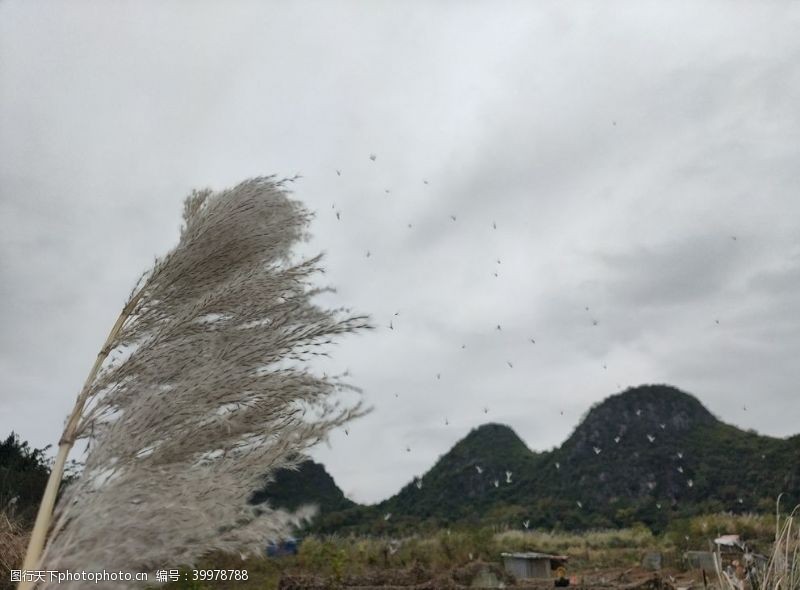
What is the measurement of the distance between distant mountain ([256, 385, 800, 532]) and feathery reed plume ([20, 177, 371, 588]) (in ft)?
80.0

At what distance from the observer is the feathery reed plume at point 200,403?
1.89m

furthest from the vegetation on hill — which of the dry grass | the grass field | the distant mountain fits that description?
the distant mountain

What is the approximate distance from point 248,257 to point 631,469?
155 feet

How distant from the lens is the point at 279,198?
9.70ft

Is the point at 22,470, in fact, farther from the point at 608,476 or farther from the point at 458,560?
the point at 608,476

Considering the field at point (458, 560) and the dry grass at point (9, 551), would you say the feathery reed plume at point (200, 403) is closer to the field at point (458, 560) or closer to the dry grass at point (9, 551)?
the dry grass at point (9, 551)

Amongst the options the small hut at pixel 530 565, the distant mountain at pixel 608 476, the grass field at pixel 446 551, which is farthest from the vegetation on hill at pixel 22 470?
the distant mountain at pixel 608 476

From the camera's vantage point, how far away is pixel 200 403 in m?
2.12

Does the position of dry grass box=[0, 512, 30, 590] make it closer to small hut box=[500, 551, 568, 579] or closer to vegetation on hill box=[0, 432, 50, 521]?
vegetation on hill box=[0, 432, 50, 521]

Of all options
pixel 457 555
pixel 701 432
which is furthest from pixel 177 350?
pixel 701 432

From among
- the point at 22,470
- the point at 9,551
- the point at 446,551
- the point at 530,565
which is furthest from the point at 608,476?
the point at 9,551

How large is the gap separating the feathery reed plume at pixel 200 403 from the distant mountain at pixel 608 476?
24369 millimetres

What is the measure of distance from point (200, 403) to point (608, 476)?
4637 centimetres

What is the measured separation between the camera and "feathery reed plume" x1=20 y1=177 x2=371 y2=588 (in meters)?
1.89
